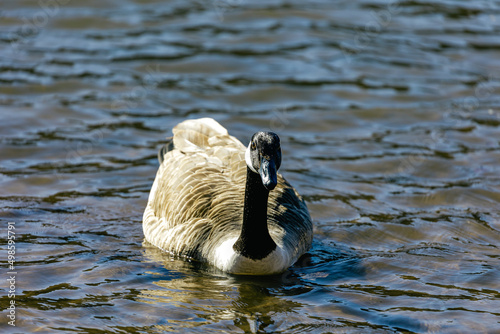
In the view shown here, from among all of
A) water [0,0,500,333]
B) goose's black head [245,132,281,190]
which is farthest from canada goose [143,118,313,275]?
water [0,0,500,333]

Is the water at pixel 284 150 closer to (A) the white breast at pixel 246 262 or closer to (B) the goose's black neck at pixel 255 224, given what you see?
(A) the white breast at pixel 246 262

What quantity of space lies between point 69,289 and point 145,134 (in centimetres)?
554

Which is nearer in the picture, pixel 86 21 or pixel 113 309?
pixel 113 309

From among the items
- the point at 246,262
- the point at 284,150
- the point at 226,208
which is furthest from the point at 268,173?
the point at 284,150

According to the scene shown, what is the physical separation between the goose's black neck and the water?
15.3 inches

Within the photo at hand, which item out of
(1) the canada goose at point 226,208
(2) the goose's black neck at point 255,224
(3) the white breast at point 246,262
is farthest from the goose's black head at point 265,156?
(3) the white breast at point 246,262

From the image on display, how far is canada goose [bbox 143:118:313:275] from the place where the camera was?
7895mm

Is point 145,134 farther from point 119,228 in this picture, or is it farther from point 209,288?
point 209,288

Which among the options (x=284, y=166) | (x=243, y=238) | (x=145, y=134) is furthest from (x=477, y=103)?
(x=243, y=238)

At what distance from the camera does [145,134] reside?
12.9m

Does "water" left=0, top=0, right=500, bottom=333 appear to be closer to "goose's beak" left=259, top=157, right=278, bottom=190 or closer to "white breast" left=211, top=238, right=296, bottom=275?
"white breast" left=211, top=238, right=296, bottom=275

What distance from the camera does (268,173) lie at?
729 centimetres

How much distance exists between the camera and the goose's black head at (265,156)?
7.30 metres

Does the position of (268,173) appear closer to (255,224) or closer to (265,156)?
(265,156)
